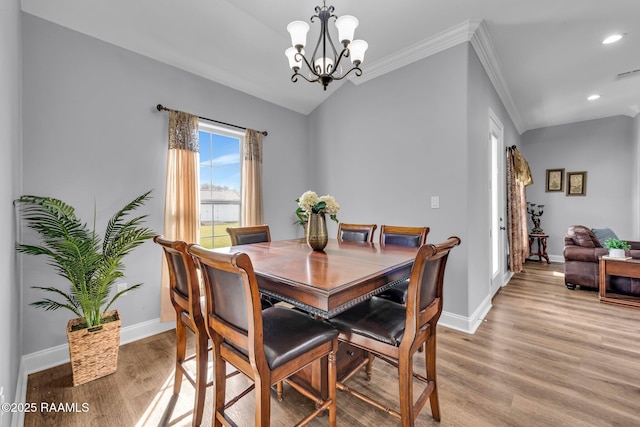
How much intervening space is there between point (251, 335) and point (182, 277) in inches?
29.5

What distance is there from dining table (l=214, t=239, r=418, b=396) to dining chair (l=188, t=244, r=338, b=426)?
0.50 feet

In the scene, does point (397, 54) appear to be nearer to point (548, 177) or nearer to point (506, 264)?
point (506, 264)

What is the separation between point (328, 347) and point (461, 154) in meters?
2.30

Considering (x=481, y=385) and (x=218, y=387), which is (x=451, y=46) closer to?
(x=481, y=385)

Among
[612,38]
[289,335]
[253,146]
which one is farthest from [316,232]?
[612,38]

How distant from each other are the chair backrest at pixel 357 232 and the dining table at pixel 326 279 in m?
0.64

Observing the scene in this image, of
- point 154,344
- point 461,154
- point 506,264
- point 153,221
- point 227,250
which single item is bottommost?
point 154,344

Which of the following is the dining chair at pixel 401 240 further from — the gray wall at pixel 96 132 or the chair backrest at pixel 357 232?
the gray wall at pixel 96 132

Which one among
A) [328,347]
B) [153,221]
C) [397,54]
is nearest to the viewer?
[328,347]

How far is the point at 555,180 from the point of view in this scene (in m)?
5.75

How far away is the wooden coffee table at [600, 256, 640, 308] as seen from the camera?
3129 millimetres

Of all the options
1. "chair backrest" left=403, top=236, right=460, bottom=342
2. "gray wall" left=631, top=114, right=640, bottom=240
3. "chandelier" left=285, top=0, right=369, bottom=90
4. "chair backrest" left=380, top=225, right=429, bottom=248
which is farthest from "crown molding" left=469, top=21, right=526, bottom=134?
"chair backrest" left=403, top=236, right=460, bottom=342

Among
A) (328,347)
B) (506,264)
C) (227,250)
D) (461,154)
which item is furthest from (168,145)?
(506,264)

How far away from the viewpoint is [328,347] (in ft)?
4.23
